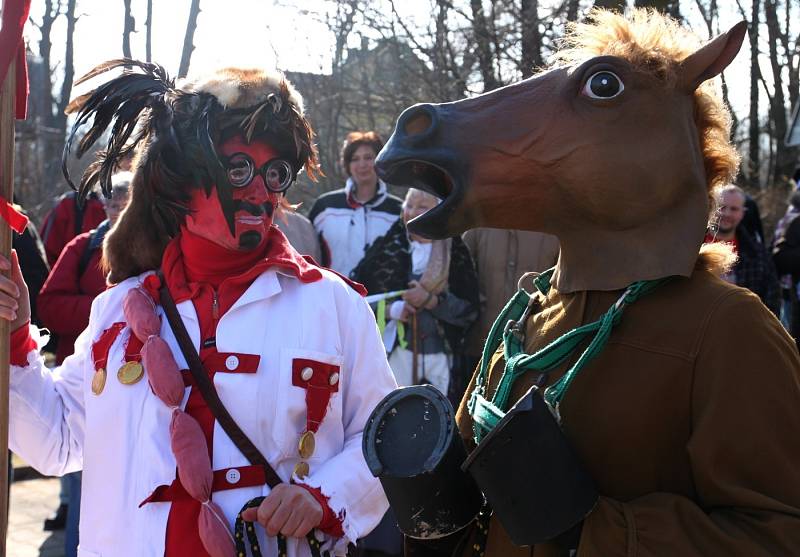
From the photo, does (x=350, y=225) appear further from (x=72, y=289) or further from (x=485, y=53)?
(x=485, y=53)

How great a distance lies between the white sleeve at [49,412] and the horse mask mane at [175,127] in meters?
0.30

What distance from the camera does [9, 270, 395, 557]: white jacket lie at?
219cm

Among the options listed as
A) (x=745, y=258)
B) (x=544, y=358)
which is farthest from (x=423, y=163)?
(x=745, y=258)

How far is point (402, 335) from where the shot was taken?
16.0 feet

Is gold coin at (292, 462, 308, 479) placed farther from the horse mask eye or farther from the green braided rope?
the horse mask eye

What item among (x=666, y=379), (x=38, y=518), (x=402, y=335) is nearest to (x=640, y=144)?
(x=666, y=379)

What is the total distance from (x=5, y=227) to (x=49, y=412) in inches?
20.6

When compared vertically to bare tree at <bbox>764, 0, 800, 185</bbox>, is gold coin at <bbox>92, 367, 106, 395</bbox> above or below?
Answer: below

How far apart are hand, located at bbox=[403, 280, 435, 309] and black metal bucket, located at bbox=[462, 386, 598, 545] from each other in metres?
3.32

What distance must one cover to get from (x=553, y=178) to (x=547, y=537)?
2.08 ft

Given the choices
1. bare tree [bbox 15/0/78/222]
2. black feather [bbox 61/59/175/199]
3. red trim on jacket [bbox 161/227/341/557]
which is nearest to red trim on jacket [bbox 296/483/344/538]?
red trim on jacket [bbox 161/227/341/557]

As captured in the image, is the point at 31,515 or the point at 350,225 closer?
the point at 350,225

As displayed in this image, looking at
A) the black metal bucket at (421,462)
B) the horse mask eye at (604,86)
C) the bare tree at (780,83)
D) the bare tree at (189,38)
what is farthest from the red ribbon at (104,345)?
the bare tree at (780,83)

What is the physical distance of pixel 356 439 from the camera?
91.9 inches
